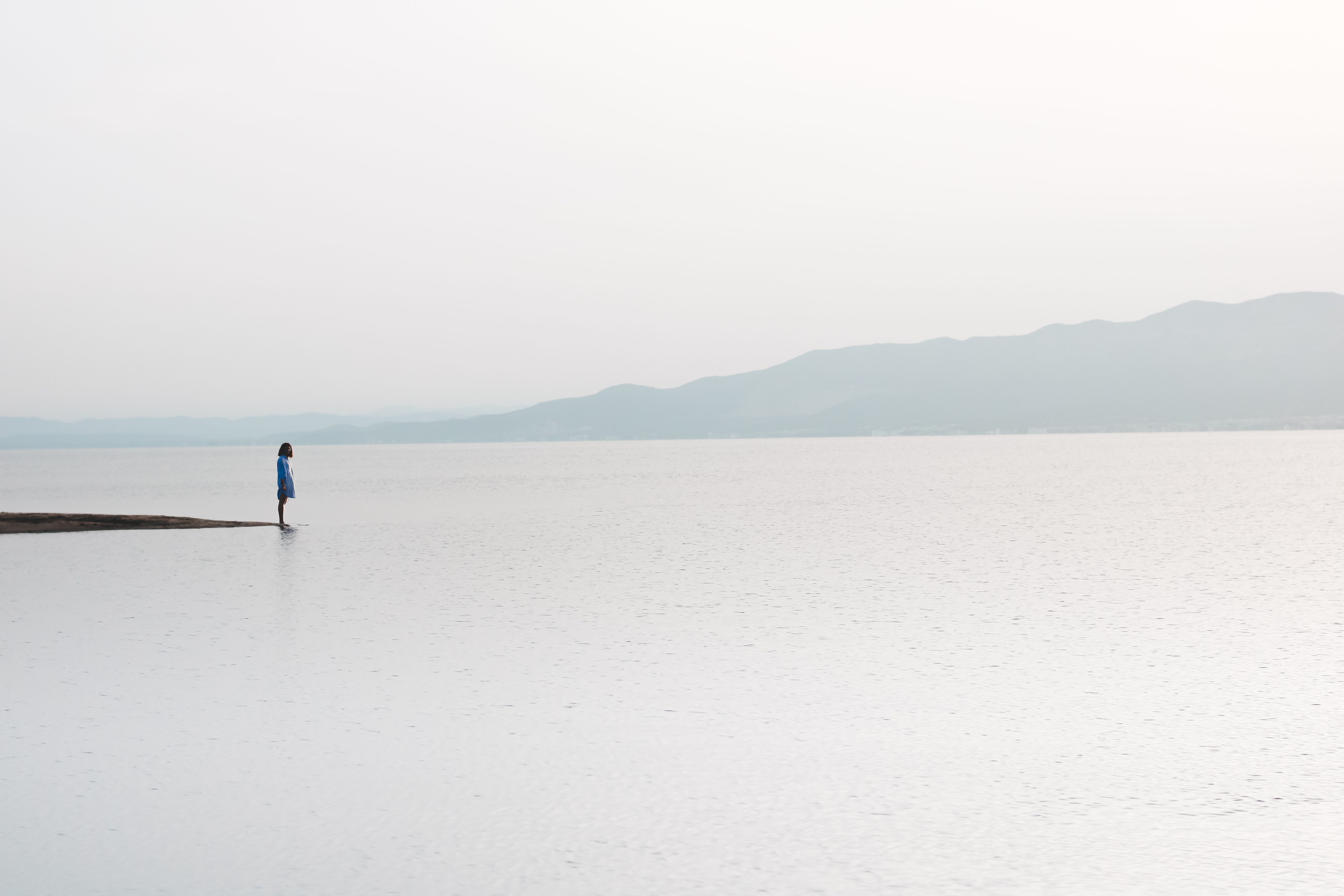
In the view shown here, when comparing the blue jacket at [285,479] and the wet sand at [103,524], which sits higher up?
the blue jacket at [285,479]

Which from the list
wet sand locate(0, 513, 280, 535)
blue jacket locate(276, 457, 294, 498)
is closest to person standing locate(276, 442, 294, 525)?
blue jacket locate(276, 457, 294, 498)

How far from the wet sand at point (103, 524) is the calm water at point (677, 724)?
12107 millimetres

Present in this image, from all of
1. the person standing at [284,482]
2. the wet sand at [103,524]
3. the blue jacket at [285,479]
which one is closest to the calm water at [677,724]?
the person standing at [284,482]

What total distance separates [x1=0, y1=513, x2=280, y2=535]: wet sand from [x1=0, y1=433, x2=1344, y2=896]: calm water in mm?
12107

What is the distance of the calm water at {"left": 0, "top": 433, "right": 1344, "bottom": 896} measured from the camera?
7.61 metres

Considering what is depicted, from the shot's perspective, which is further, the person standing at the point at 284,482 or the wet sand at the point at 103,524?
the wet sand at the point at 103,524

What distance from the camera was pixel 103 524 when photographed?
1629 inches

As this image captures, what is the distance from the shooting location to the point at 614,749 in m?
10.6

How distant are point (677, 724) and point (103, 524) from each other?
3636 centimetres

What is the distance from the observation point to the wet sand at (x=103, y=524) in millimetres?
40469

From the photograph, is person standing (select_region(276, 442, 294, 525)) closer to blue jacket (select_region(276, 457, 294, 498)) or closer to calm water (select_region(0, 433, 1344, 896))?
blue jacket (select_region(276, 457, 294, 498))

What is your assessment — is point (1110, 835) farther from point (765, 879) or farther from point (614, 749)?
point (614, 749)

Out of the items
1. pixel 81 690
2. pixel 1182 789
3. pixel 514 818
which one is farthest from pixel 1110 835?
pixel 81 690

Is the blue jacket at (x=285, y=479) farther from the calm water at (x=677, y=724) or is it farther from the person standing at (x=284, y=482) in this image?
the calm water at (x=677, y=724)
